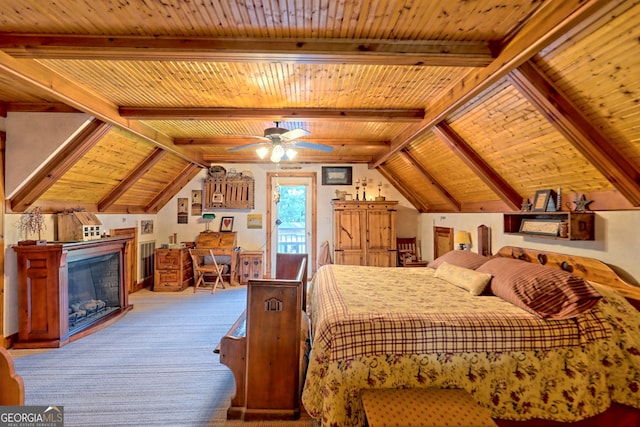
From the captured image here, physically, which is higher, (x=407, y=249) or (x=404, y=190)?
(x=404, y=190)

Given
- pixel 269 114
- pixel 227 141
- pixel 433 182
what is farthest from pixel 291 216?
pixel 269 114

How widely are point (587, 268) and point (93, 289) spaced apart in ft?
18.8

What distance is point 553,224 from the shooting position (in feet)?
9.22

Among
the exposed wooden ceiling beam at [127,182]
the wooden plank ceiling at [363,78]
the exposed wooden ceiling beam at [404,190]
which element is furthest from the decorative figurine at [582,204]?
the exposed wooden ceiling beam at [127,182]

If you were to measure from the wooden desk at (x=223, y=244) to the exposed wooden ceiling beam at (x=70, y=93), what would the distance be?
2.51m

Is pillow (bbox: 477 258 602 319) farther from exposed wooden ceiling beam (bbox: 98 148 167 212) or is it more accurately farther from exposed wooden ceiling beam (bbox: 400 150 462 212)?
exposed wooden ceiling beam (bbox: 98 148 167 212)

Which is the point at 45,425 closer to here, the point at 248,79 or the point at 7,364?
the point at 7,364

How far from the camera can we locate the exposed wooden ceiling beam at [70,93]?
2.14m

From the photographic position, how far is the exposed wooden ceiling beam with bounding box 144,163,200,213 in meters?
5.87

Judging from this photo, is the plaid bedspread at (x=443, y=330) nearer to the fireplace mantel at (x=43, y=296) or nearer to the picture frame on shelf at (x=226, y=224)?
the fireplace mantel at (x=43, y=296)

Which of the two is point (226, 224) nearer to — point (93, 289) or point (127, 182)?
point (127, 182)

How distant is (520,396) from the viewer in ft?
6.22

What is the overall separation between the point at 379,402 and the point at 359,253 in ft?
12.7

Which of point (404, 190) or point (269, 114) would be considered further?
point (404, 190)
